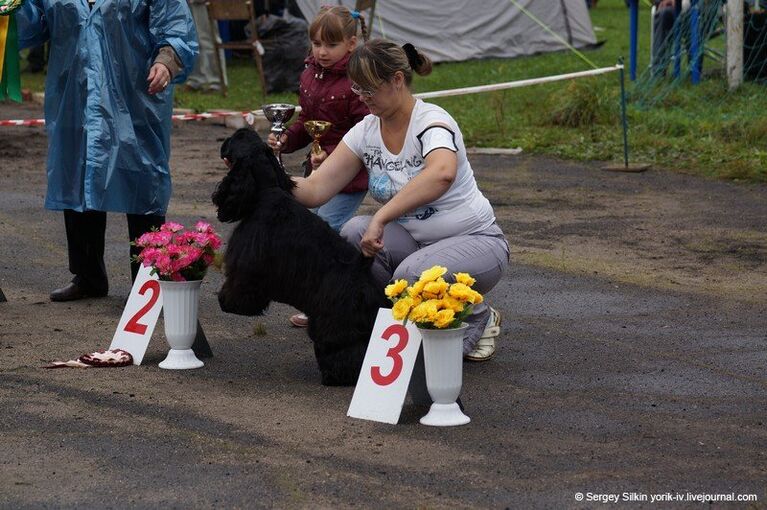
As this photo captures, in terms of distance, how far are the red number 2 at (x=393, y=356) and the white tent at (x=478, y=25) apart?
13587mm

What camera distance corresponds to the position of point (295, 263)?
16.1ft

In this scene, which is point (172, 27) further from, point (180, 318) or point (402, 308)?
point (402, 308)

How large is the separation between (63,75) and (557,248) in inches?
129

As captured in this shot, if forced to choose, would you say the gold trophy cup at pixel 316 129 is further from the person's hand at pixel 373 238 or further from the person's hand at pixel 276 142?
the person's hand at pixel 373 238

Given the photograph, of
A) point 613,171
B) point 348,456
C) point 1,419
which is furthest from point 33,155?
point 348,456

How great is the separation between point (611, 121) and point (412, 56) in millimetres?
7601

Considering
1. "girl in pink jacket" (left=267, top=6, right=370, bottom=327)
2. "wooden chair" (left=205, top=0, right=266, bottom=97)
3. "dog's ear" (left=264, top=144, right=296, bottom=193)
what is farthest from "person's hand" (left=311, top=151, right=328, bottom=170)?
"wooden chair" (left=205, top=0, right=266, bottom=97)

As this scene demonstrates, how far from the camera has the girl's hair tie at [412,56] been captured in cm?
512

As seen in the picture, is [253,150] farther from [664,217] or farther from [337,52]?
[664,217]

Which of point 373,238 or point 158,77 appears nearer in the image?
point 373,238

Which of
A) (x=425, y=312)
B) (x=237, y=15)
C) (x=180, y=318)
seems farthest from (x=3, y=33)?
(x=237, y=15)

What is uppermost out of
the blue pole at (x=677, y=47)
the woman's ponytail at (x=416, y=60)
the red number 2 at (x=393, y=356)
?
the woman's ponytail at (x=416, y=60)

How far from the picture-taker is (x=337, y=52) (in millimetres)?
5641

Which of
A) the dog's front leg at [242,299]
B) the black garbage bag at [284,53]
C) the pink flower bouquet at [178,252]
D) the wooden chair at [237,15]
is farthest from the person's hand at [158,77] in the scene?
the black garbage bag at [284,53]
